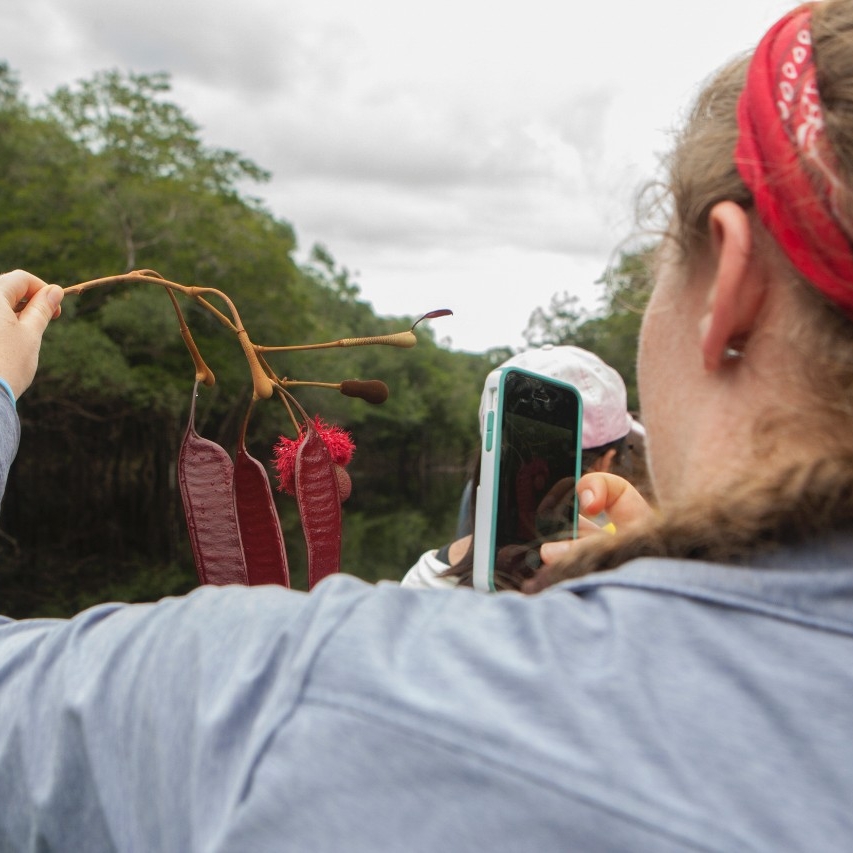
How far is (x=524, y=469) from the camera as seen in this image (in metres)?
1.19

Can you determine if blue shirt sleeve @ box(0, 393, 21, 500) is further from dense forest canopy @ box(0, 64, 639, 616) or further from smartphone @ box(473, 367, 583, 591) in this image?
dense forest canopy @ box(0, 64, 639, 616)

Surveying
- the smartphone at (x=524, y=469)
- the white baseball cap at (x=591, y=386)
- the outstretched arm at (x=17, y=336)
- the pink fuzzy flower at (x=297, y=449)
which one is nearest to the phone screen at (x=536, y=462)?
the smartphone at (x=524, y=469)

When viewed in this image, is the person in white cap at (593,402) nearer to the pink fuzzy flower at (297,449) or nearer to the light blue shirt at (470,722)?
the pink fuzzy flower at (297,449)

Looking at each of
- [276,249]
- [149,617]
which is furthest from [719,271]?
[276,249]

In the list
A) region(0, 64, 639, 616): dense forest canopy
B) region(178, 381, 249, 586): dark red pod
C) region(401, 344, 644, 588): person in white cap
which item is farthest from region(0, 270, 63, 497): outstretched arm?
region(0, 64, 639, 616): dense forest canopy

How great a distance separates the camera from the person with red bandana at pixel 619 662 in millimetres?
487

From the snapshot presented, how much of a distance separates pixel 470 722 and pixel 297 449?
1.80ft

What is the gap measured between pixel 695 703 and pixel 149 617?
1.22 feet

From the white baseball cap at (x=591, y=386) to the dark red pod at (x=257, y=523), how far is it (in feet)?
4.91

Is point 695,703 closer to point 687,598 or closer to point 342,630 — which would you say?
point 687,598

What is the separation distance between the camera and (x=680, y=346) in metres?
0.69

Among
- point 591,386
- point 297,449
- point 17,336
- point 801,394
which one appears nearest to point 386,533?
point 591,386

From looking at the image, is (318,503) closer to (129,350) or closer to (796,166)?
(796,166)

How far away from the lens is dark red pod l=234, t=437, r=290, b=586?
0.96 metres
